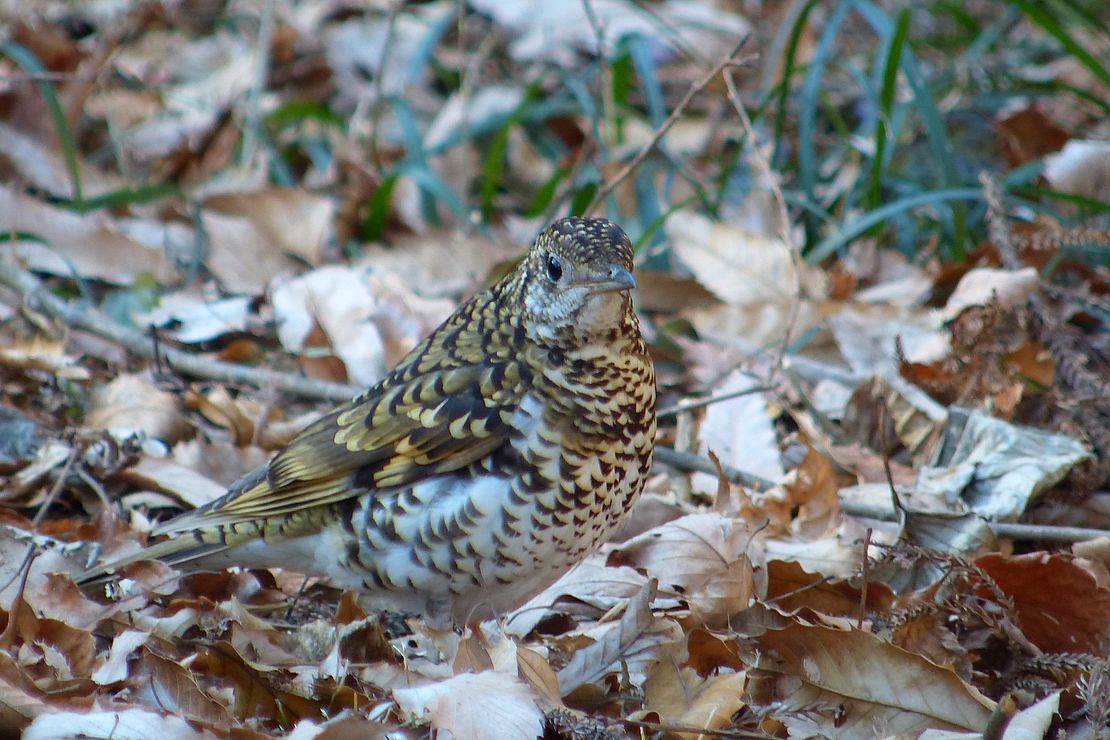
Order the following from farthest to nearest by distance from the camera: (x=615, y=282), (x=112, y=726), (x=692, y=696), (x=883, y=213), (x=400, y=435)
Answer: (x=883, y=213) → (x=400, y=435) → (x=615, y=282) → (x=692, y=696) → (x=112, y=726)

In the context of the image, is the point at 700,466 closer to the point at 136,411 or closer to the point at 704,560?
the point at 704,560

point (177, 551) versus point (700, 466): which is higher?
point (177, 551)

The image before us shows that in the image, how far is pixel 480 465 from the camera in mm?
3688

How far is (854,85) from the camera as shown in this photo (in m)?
7.76

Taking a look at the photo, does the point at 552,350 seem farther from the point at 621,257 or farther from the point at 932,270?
the point at 932,270

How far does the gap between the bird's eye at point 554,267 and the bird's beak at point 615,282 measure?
13cm

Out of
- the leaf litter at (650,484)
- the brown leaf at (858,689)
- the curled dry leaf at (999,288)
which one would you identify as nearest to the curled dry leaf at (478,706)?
the leaf litter at (650,484)

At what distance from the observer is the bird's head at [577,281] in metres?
3.49

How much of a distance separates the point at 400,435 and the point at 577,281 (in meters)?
0.70

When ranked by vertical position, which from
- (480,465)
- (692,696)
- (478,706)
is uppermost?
(480,465)

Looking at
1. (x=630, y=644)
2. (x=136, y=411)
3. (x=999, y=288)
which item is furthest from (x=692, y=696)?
(x=136, y=411)

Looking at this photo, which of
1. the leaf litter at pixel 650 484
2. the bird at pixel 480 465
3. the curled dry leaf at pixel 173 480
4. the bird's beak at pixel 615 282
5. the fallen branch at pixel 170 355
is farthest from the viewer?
the fallen branch at pixel 170 355

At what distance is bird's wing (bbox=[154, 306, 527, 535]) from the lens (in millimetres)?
3703

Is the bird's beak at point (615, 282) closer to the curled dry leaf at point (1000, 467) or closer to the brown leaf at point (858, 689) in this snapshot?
the brown leaf at point (858, 689)
